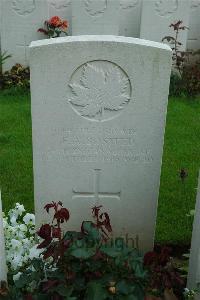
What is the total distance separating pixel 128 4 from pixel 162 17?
619 millimetres

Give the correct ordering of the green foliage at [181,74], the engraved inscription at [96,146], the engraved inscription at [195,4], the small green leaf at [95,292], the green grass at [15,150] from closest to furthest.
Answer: the small green leaf at [95,292], the engraved inscription at [96,146], the green grass at [15,150], the green foliage at [181,74], the engraved inscription at [195,4]

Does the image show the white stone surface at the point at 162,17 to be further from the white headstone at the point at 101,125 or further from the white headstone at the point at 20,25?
the white headstone at the point at 101,125

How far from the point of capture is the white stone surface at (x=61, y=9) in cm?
709

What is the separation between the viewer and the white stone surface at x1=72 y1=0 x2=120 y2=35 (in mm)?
6660

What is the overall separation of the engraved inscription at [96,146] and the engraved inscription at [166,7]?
4.39 metres

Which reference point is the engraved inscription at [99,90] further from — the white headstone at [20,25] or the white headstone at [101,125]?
the white headstone at [20,25]

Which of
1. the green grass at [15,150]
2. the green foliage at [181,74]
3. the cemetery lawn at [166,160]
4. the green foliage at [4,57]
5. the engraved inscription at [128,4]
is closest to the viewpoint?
the cemetery lawn at [166,160]

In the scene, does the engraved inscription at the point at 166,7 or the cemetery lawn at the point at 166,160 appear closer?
the cemetery lawn at the point at 166,160

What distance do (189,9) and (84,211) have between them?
467cm

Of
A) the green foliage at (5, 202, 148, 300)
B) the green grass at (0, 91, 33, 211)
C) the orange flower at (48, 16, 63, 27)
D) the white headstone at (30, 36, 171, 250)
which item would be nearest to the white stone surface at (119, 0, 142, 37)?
the orange flower at (48, 16, 63, 27)

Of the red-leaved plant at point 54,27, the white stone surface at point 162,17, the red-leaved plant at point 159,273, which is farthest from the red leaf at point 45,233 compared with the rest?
the white stone surface at point 162,17

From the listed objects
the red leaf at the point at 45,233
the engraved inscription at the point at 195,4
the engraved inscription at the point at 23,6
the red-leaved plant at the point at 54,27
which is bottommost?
the red leaf at the point at 45,233

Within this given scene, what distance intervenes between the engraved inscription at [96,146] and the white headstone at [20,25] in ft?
14.2

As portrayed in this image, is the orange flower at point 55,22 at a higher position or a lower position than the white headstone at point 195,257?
higher
